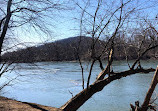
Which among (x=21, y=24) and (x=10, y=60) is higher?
(x=21, y=24)

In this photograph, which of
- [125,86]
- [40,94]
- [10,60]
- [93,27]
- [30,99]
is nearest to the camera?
[93,27]

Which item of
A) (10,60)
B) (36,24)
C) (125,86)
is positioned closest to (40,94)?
(125,86)

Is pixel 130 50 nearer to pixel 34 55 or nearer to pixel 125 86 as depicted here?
pixel 34 55

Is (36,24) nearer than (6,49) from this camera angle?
Yes

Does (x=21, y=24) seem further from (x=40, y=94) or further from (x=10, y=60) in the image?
(x=40, y=94)

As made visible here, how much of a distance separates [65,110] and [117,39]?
192cm

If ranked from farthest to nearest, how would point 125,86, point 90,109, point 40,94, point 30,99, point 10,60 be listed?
point 125,86
point 40,94
point 30,99
point 90,109
point 10,60

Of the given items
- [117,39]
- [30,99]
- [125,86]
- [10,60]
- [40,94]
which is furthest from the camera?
[125,86]

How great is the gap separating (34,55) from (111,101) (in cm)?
677

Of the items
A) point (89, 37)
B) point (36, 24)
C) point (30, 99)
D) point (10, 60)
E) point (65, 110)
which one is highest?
point (36, 24)

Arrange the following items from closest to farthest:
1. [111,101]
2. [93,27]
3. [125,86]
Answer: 1. [93,27]
2. [111,101]
3. [125,86]

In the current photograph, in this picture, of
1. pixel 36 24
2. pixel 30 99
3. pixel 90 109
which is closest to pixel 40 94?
pixel 30 99

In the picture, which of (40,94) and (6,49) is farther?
(40,94)

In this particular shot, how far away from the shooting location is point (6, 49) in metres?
3.46
